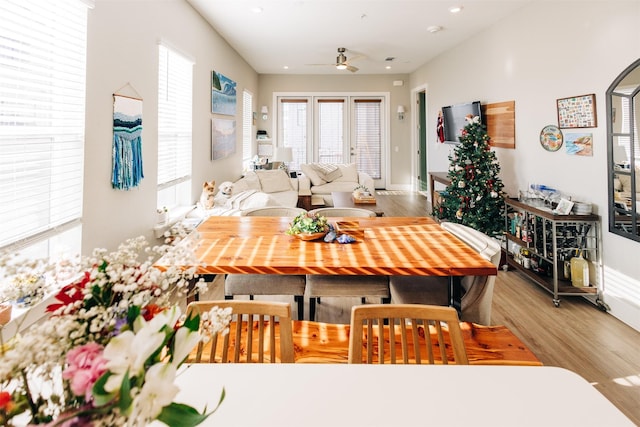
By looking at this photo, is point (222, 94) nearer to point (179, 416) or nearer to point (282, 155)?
point (282, 155)

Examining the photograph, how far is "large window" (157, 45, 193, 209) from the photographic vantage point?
3.93 m

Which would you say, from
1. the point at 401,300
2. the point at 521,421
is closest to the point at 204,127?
the point at 401,300

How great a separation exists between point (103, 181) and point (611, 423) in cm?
307

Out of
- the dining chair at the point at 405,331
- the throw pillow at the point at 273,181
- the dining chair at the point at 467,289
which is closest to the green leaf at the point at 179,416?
the dining chair at the point at 405,331

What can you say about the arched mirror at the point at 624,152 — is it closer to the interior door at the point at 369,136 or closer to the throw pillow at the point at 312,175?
the throw pillow at the point at 312,175

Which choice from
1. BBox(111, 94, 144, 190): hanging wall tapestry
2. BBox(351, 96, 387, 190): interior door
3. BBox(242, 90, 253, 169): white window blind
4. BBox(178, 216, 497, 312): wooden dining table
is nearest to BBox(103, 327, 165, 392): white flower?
BBox(178, 216, 497, 312): wooden dining table

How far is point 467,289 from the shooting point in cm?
239

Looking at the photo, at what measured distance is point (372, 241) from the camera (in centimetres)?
252

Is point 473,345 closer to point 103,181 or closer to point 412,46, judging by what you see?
point 103,181

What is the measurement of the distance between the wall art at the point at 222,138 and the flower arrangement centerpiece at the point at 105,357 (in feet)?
16.5

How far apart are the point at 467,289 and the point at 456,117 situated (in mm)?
4689

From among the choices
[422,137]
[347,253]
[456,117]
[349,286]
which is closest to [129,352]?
[347,253]

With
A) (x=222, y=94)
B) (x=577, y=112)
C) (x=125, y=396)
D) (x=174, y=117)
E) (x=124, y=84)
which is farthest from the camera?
(x=222, y=94)

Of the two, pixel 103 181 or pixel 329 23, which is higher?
pixel 329 23
